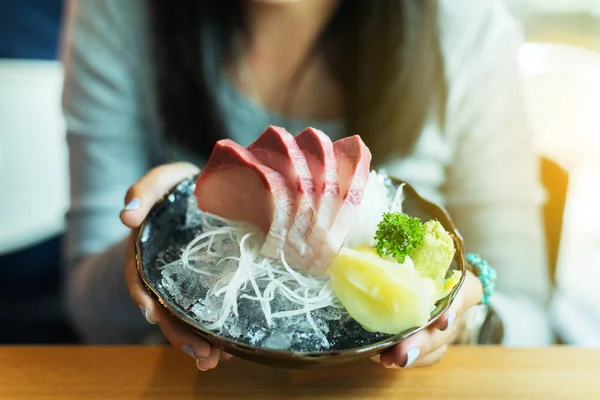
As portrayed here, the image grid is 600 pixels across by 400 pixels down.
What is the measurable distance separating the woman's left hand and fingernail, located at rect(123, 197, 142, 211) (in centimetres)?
45

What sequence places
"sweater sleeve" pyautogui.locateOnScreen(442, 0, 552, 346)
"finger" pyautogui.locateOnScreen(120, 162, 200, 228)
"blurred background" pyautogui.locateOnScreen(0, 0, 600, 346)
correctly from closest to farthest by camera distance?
"finger" pyautogui.locateOnScreen(120, 162, 200, 228) → "sweater sleeve" pyautogui.locateOnScreen(442, 0, 552, 346) → "blurred background" pyautogui.locateOnScreen(0, 0, 600, 346)

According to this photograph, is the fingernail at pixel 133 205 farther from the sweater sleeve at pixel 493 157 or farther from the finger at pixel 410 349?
the sweater sleeve at pixel 493 157

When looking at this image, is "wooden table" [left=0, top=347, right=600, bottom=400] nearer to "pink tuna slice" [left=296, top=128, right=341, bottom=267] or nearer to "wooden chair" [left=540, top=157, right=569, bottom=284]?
"pink tuna slice" [left=296, top=128, right=341, bottom=267]

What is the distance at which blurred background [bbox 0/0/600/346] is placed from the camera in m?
1.77

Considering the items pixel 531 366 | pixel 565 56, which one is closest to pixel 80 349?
pixel 531 366

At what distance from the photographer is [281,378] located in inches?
31.3

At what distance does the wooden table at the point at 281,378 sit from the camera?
779 mm

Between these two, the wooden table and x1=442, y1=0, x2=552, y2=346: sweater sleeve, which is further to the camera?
x1=442, y1=0, x2=552, y2=346: sweater sleeve

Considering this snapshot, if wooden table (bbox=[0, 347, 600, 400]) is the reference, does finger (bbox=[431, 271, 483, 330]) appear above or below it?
above

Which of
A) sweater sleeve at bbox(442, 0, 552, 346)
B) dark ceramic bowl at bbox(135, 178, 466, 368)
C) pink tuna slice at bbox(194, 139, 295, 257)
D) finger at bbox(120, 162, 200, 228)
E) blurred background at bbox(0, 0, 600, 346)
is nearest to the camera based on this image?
dark ceramic bowl at bbox(135, 178, 466, 368)

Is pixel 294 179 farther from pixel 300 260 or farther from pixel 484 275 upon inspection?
pixel 484 275

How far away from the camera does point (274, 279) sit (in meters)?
0.71

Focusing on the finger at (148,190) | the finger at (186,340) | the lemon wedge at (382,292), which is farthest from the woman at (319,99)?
the lemon wedge at (382,292)

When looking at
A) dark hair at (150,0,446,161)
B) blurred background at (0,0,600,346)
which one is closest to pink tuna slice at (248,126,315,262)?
dark hair at (150,0,446,161)
